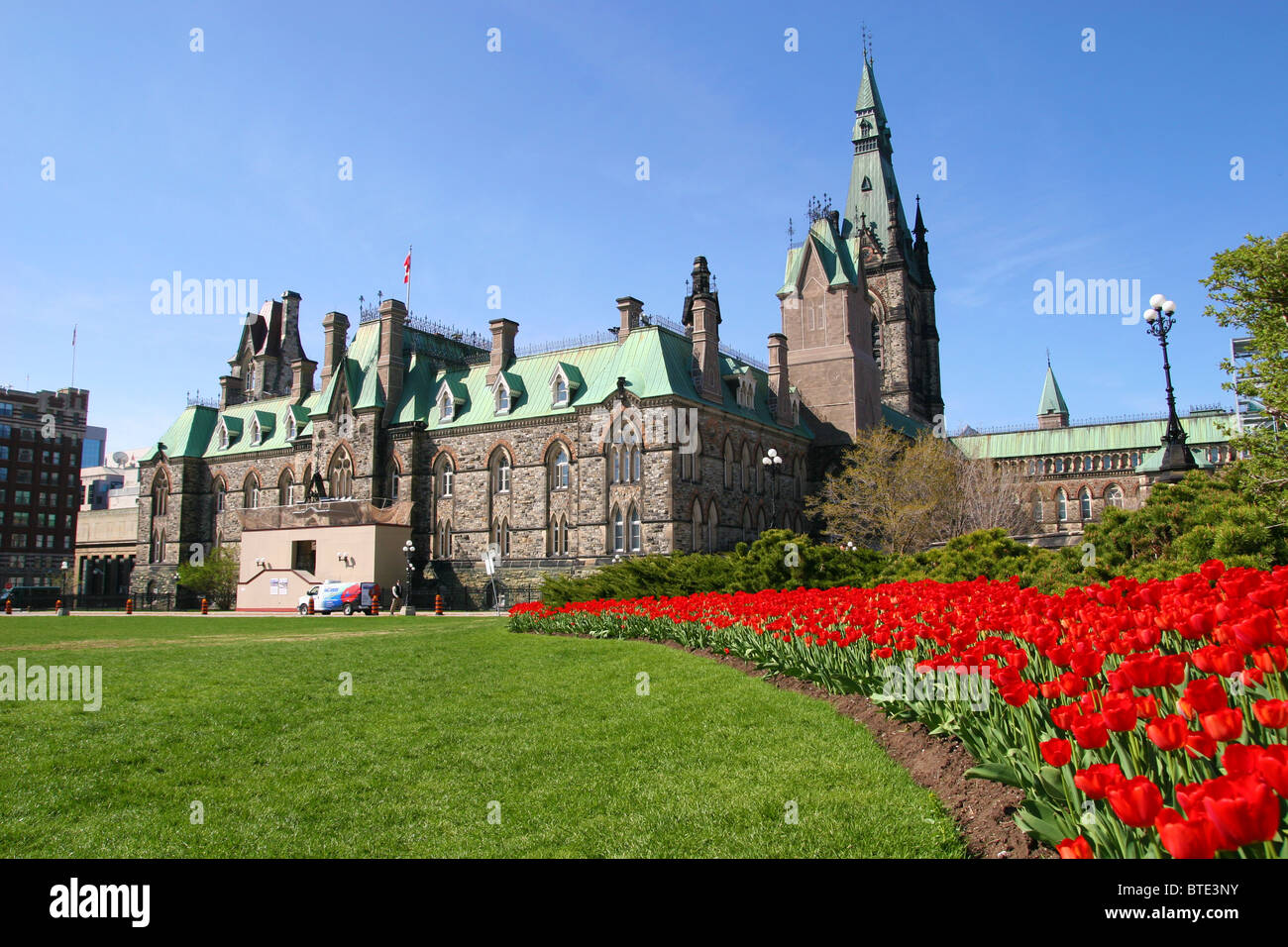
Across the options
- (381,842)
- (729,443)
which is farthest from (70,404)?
(381,842)

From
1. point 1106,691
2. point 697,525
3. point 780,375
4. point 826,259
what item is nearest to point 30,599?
point 697,525

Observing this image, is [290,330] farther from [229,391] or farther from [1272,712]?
[1272,712]

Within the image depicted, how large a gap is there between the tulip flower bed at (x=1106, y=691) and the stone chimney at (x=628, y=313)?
119 ft

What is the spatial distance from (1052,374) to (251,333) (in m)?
75.3

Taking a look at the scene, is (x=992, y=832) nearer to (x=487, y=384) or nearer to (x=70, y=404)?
(x=487, y=384)

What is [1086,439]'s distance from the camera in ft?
237

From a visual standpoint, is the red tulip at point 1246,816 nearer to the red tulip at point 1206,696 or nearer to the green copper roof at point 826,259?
the red tulip at point 1206,696

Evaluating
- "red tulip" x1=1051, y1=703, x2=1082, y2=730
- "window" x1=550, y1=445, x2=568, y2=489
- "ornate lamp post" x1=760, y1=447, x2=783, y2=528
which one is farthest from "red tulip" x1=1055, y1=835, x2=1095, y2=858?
"ornate lamp post" x1=760, y1=447, x2=783, y2=528

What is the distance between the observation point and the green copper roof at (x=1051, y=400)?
89000 mm

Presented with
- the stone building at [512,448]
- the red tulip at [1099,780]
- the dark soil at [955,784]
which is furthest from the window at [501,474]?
the red tulip at [1099,780]

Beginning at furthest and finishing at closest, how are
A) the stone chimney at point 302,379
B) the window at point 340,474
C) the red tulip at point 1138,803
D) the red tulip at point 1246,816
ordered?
the stone chimney at point 302,379
the window at point 340,474
the red tulip at point 1138,803
the red tulip at point 1246,816

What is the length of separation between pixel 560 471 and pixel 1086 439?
48207mm
